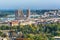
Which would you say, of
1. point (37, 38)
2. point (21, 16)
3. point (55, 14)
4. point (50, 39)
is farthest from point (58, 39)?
point (55, 14)

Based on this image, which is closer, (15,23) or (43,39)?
(43,39)

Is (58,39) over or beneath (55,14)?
over

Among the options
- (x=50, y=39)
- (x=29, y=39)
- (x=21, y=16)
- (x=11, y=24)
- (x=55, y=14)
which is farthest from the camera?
(x=55, y=14)

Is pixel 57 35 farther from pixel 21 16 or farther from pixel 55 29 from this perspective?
pixel 21 16

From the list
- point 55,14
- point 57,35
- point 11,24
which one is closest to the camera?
point 57,35

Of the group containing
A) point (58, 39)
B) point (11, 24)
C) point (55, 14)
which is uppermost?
point (58, 39)

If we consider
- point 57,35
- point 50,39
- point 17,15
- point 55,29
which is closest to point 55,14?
point 17,15

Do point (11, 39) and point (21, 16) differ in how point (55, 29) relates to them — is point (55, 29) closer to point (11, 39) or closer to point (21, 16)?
point (11, 39)

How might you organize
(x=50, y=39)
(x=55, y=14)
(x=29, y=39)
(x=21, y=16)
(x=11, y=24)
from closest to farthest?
(x=29, y=39)
(x=50, y=39)
(x=11, y=24)
(x=21, y=16)
(x=55, y=14)

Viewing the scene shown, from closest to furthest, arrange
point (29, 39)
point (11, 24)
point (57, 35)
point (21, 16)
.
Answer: point (29, 39) → point (57, 35) → point (11, 24) → point (21, 16)
